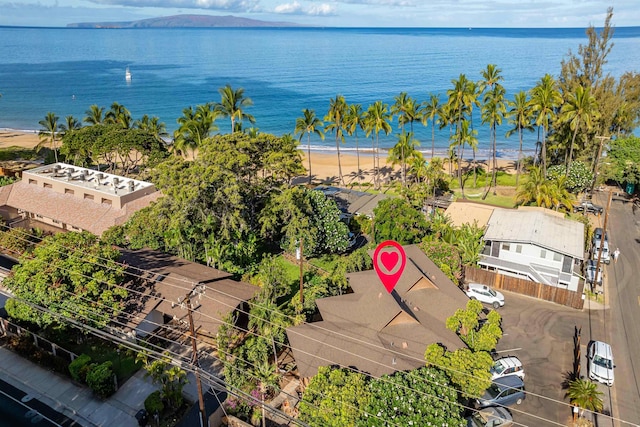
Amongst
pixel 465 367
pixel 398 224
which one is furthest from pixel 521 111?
pixel 465 367

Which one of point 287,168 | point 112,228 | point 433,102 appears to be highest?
point 433,102

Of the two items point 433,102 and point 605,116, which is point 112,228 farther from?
point 605,116

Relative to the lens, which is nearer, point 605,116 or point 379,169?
point 605,116

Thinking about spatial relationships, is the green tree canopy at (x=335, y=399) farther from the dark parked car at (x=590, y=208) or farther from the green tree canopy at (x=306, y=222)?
the dark parked car at (x=590, y=208)

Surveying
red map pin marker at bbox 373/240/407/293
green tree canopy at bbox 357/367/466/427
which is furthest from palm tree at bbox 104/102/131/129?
green tree canopy at bbox 357/367/466/427

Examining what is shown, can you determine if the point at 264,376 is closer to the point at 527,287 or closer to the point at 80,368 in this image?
the point at 80,368

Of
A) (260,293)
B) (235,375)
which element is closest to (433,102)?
(260,293)

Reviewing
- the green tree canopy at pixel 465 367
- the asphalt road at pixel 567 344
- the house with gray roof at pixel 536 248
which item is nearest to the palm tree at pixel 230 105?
the house with gray roof at pixel 536 248
